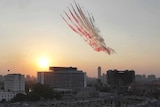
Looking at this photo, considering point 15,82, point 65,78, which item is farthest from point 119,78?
point 15,82

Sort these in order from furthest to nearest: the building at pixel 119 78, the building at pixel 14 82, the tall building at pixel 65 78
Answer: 1. the building at pixel 119 78
2. the tall building at pixel 65 78
3. the building at pixel 14 82

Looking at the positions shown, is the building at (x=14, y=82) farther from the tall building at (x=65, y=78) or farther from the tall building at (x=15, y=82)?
the tall building at (x=65, y=78)

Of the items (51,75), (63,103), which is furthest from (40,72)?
(63,103)

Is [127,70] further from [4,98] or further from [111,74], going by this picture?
[4,98]

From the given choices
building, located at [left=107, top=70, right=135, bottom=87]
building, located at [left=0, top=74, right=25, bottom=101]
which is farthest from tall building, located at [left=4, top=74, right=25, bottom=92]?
building, located at [left=107, top=70, right=135, bottom=87]

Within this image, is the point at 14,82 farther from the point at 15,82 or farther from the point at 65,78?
the point at 65,78

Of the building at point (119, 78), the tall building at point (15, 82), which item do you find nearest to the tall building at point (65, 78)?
the tall building at point (15, 82)
